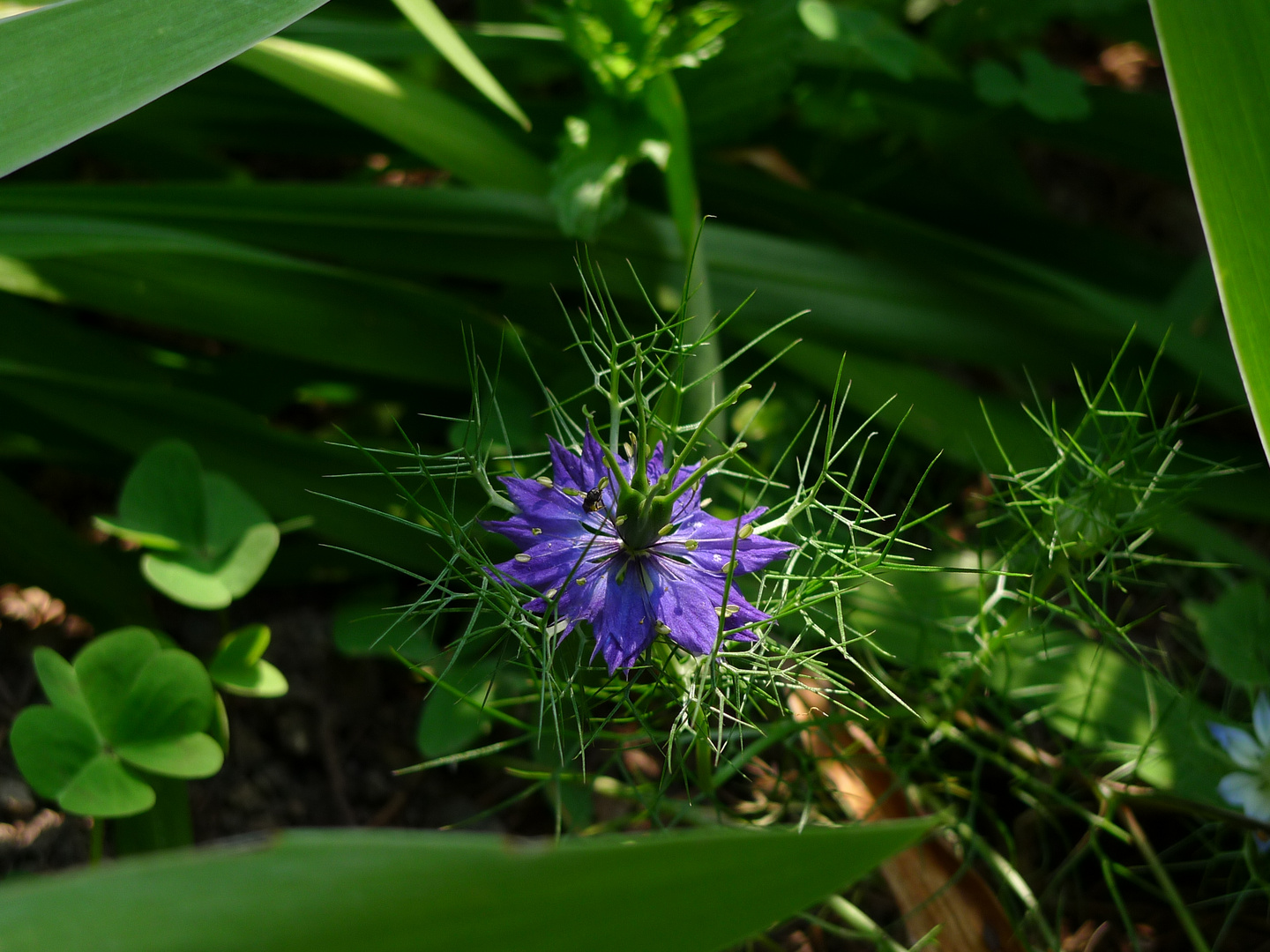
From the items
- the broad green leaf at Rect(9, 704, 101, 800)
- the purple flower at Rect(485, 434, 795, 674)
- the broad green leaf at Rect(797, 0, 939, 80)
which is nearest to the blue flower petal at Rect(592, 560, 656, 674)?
the purple flower at Rect(485, 434, 795, 674)

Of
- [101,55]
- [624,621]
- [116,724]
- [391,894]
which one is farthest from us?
[116,724]

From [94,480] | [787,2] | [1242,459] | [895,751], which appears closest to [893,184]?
[787,2]

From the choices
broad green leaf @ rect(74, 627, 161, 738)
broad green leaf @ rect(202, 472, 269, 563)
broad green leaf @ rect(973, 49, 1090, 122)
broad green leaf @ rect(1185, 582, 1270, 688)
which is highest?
broad green leaf @ rect(973, 49, 1090, 122)

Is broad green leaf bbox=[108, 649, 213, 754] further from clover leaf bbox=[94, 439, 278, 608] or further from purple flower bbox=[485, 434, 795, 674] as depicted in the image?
purple flower bbox=[485, 434, 795, 674]

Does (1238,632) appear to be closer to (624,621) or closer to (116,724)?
(624,621)

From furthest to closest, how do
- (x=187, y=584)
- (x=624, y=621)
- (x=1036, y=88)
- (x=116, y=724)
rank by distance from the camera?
(x=1036, y=88)
(x=187, y=584)
(x=116, y=724)
(x=624, y=621)

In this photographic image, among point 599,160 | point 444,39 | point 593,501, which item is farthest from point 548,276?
point 593,501

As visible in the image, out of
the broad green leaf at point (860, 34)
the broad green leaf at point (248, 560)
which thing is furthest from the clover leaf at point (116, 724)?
the broad green leaf at point (860, 34)
